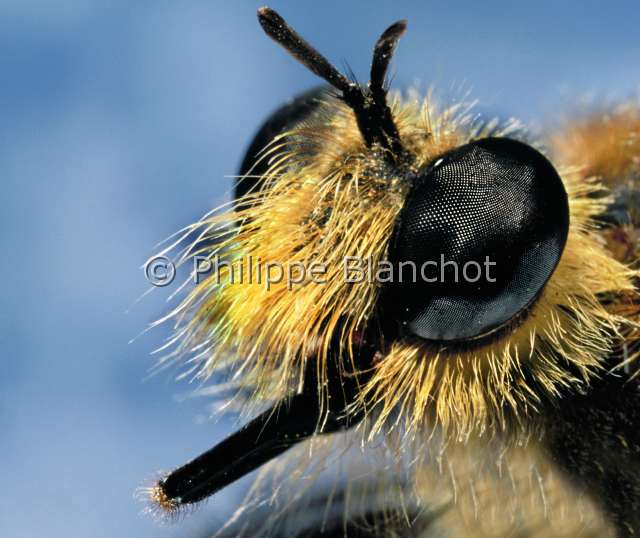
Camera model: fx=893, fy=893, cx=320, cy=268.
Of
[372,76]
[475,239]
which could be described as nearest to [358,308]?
[475,239]

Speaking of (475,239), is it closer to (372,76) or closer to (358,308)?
(358,308)

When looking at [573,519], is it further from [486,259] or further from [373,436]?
[486,259]

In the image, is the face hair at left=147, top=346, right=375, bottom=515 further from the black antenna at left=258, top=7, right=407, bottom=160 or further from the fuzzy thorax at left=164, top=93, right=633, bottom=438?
the black antenna at left=258, top=7, right=407, bottom=160

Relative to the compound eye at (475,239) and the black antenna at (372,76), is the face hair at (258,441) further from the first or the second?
the black antenna at (372,76)

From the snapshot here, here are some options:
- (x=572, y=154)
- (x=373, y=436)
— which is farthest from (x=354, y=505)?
(x=572, y=154)

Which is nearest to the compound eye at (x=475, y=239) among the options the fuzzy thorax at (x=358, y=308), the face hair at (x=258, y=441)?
the fuzzy thorax at (x=358, y=308)
